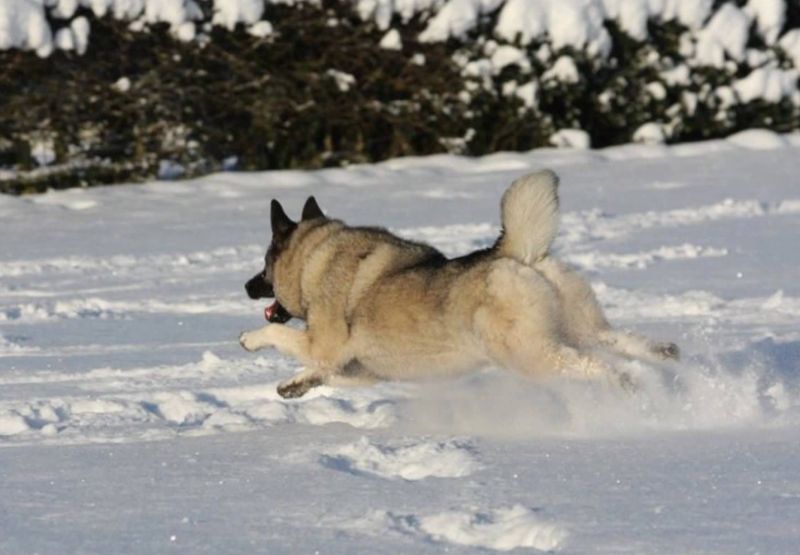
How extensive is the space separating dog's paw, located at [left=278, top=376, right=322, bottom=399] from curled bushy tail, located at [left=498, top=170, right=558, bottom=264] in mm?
1084

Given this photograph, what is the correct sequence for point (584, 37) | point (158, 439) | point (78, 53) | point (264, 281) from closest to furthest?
point (158, 439) < point (264, 281) < point (78, 53) < point (584, 37)

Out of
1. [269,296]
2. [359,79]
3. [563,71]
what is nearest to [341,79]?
[359,79]

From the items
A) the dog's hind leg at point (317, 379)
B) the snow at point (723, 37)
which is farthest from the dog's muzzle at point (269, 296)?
the snow at point (723, 37)

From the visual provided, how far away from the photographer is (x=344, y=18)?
14633 mm

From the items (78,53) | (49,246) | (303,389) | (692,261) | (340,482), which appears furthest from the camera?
(78,53)

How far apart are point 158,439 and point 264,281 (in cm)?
167

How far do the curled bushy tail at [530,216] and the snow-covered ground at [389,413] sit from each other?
59 centimetres

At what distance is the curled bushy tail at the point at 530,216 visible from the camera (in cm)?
634

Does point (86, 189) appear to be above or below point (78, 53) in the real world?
below

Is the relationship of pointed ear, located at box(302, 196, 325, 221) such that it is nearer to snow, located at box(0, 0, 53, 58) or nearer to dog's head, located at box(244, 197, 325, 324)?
dog's head, located at box(244, 197, 325, 324)

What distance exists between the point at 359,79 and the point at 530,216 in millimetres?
8453

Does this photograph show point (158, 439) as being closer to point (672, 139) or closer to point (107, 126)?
point (107, 126)

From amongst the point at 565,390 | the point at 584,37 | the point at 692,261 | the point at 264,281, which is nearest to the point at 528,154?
the point at 584,37

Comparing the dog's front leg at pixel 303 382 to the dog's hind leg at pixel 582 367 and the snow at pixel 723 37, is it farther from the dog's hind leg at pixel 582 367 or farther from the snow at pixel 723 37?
the snow at pixel 723 37
